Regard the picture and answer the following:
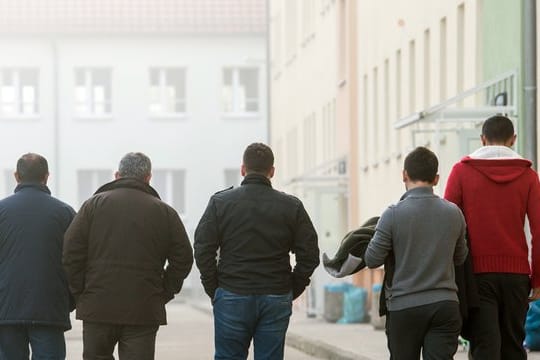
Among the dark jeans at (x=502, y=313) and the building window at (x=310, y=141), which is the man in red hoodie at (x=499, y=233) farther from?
the building window at (x=310, y=141)

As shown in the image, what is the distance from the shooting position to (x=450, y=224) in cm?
1088

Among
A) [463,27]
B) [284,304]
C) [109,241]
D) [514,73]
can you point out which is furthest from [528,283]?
[463,27]

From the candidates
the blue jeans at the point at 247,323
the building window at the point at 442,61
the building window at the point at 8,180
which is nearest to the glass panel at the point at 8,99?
the building window at the point at 8,180

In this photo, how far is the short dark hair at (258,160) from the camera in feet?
38.8

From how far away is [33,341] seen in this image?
41.1ft

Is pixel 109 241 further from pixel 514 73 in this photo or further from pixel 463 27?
pixel 463 27

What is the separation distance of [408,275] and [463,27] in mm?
16902

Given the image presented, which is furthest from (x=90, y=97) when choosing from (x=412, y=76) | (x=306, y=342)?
(x=306, y=342)

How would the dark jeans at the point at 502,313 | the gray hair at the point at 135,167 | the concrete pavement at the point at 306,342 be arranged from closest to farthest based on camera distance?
the dark jeans at the point at 502,313 → the gray hair at the point at 135,167 → the concrete pavement at the point at 306,342

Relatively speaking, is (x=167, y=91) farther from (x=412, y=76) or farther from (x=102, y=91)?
(x=412, y=76)

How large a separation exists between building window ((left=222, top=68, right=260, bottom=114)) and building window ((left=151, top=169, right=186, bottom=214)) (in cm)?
294

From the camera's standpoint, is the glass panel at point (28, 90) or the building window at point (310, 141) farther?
the glass panel at point (28, 90)

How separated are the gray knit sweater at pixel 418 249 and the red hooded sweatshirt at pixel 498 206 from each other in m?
0.37

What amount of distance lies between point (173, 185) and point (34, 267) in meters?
54.6
